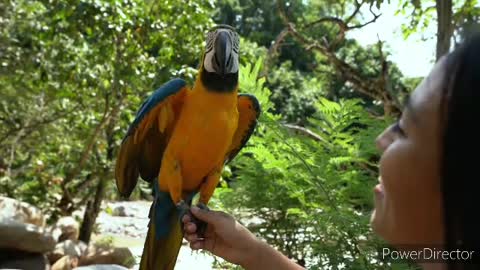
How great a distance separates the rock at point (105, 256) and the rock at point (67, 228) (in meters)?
0.33

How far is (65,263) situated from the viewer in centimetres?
376

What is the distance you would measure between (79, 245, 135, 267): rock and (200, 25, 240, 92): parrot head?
2813 mm

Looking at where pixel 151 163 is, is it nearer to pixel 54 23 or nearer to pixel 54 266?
pixel 54 23

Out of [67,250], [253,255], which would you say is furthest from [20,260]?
[253,255]

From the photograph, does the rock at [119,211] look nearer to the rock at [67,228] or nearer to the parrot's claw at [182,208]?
the rock at [67,228]

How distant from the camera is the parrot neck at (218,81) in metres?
1.18

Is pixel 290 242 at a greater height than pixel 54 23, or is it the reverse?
pixel 54 23

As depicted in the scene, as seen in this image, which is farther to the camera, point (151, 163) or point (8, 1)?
point (8, 1)

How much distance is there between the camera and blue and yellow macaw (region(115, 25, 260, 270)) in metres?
1.18

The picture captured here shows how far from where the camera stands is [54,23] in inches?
124

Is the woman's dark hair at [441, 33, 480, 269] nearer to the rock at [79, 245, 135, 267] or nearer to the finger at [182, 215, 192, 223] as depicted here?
the finger at [182, 215, 192, 223]

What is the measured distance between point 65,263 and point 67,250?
0.19 m

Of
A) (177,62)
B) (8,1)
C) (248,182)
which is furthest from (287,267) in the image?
(8,1)

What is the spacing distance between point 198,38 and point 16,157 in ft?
7.31
